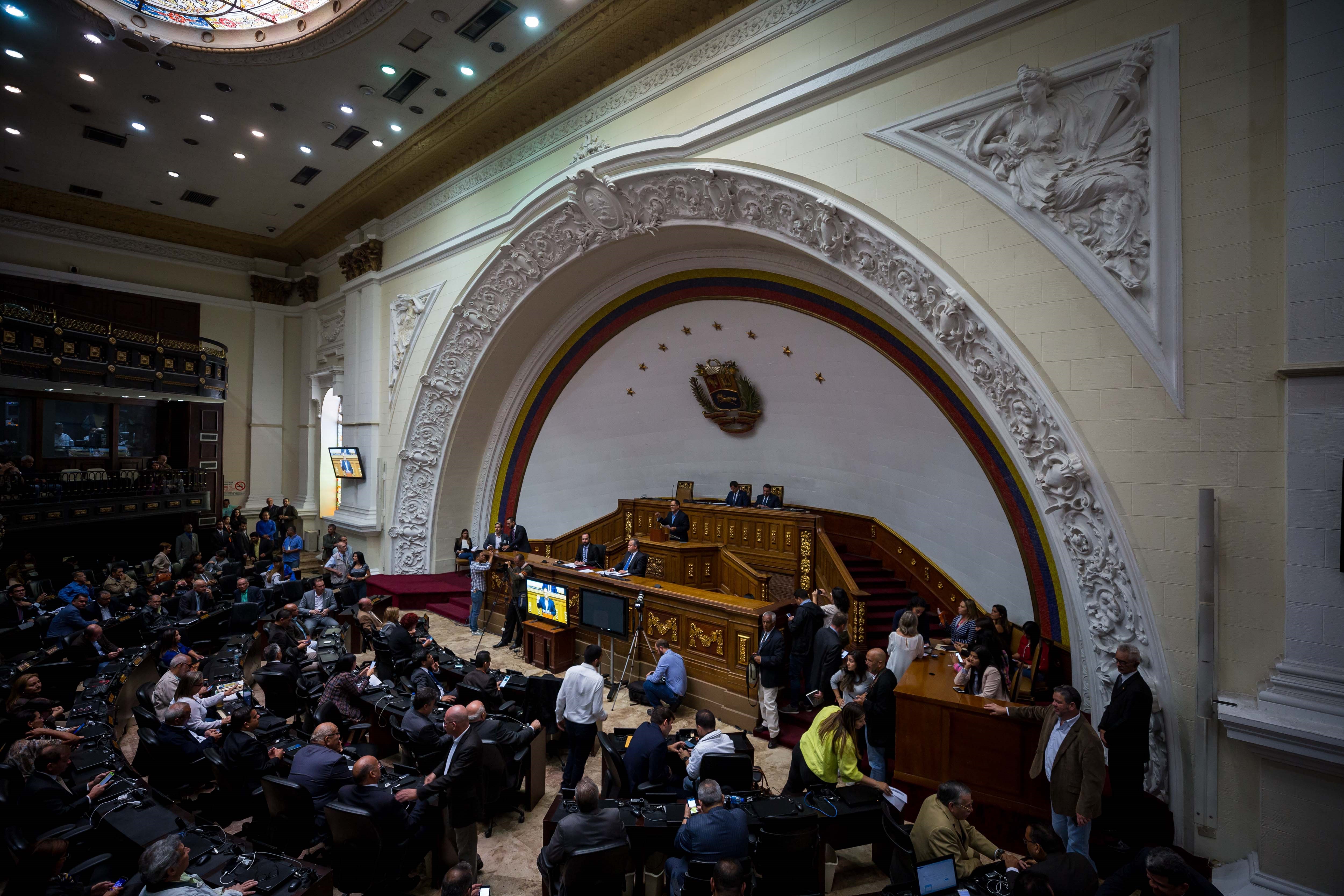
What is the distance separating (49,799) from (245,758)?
93 centimetres

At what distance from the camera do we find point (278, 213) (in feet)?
45.4

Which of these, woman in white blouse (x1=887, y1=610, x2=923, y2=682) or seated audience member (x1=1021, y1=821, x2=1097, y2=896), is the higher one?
woman in white blouse (x1=887, y1=610, x2=923, y2=682)

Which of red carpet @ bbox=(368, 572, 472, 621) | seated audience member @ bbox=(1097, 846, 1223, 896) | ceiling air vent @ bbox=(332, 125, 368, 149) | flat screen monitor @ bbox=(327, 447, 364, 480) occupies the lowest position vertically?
red carpet @ bbox=(368, 572, 472, 621)

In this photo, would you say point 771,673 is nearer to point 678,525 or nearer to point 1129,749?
point 1129,749

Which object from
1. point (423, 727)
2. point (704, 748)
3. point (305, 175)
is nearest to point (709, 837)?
point (704, 748)

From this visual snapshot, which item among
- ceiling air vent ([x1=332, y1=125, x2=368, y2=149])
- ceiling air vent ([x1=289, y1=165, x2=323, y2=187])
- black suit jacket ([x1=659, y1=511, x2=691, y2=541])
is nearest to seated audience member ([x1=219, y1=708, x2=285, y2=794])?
black suit jacket ([x1=659, y1=511, x2=691, y2=541])

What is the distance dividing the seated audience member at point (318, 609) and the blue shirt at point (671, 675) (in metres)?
4.33

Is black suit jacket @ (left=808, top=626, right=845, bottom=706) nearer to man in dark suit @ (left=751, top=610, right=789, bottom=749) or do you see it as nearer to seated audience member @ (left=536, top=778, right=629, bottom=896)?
man in dark suit @ (left=751, top=610, right=789, bottom=749)

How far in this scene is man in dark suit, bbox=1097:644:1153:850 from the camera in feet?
12.5

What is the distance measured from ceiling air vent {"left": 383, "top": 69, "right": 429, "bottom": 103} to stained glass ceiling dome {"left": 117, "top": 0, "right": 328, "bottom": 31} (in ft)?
4.26

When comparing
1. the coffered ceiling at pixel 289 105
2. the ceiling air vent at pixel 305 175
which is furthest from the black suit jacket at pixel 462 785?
the ceiling air vent at pixel 305 175

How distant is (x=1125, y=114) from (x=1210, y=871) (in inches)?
191

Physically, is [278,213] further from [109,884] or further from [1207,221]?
[1207,221]

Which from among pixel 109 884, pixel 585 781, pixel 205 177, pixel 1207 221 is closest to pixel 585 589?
pixel 585 781
